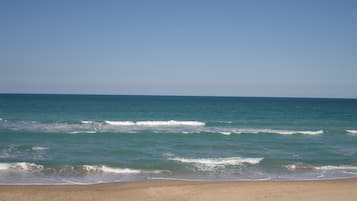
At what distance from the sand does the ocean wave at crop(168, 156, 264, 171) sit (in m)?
3.09

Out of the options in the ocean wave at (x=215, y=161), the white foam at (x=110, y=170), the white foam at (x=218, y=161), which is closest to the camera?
the white foam at (x=110, y=170)

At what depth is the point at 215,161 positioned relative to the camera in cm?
1625

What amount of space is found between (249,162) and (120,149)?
7042 mm

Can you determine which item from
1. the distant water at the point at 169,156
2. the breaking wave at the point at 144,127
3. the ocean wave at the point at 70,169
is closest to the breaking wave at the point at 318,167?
the distant water at the point at 169,156

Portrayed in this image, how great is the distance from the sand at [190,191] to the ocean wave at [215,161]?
3.09m

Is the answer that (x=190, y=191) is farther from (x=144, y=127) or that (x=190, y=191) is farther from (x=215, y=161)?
(x=144, y=127)

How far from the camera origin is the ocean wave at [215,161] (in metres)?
15.4

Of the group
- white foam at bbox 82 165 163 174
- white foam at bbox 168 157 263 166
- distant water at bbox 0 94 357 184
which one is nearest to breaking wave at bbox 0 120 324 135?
distant water at bbox 0 94 357 184

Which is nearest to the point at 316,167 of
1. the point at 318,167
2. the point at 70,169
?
the point at 318,167

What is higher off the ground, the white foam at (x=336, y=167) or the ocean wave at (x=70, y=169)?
the white foam at (x=336, y=167)

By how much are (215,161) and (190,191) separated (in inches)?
214

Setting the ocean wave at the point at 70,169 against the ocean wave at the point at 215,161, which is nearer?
the ocean wave at the point at 70,169

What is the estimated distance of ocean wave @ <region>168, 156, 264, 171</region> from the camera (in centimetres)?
1541

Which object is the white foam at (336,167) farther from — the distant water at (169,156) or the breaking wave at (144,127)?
the breaking wave at (144,127)
